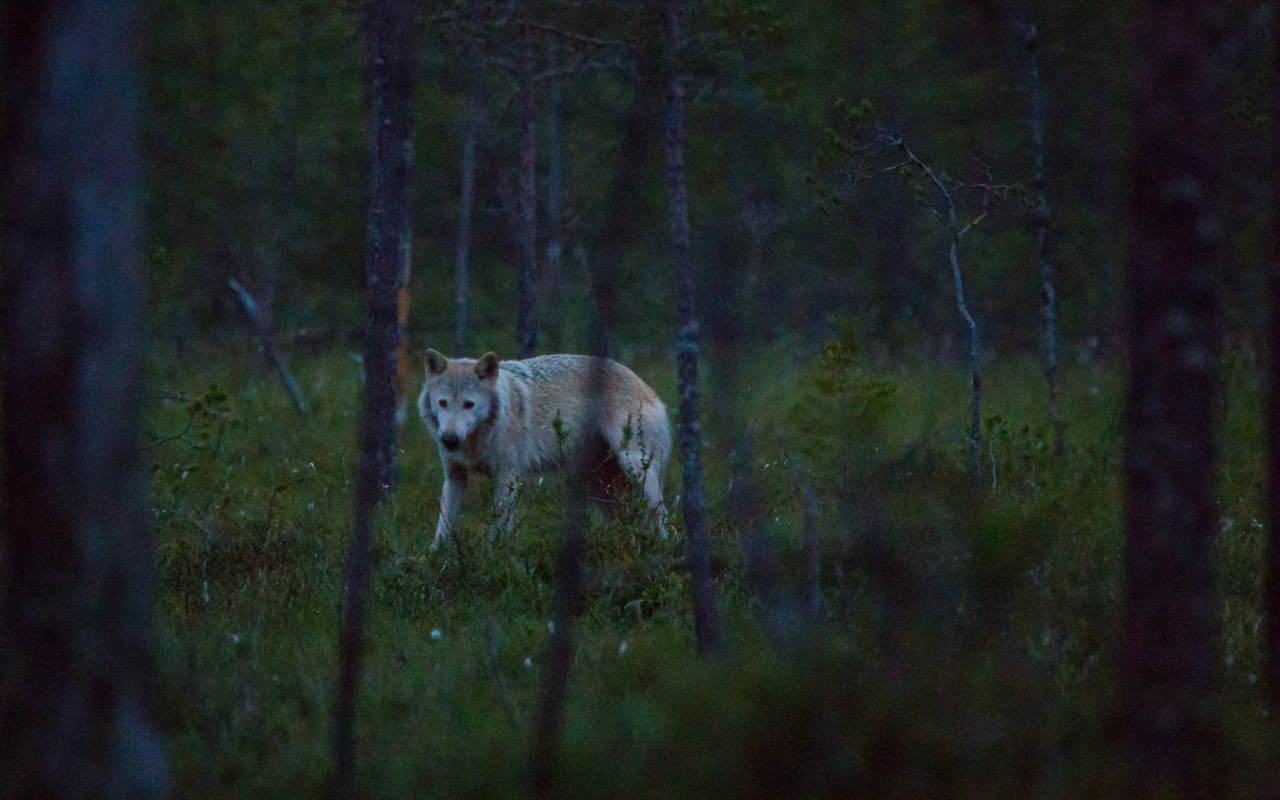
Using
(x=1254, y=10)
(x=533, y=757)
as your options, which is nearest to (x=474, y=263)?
(x=1254, y=10)

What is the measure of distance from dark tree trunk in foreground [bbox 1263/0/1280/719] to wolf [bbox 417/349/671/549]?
166 inches

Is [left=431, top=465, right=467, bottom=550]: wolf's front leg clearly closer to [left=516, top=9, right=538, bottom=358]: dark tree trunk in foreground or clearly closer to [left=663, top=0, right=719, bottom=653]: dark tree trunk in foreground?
[left=516, top=9, right=538, bottom=358]: dark tree trunk in foreground

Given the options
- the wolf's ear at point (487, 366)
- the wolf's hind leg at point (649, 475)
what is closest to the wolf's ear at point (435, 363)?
the wolf's ear at point (487, 366)

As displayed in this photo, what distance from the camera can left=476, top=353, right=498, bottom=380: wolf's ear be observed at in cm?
854

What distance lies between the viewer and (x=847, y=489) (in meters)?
6.43

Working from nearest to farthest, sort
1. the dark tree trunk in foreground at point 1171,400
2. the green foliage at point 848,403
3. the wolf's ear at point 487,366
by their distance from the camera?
the dark tree trunk in foreground at point 1171,400, the green foliage at point 848,403, the wolf's ear at point 487,366

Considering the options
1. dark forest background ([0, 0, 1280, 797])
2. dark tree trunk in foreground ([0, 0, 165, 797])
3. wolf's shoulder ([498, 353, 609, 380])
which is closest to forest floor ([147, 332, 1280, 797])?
dark forest background ([0, 0, 1280, 797])

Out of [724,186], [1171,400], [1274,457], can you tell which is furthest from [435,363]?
[724,186]

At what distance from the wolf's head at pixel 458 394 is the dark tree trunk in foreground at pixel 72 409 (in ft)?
16.8

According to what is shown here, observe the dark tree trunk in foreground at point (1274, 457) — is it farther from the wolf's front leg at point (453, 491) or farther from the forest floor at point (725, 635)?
the wolf's front leg at point (453, 491)

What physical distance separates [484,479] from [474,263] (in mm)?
12771

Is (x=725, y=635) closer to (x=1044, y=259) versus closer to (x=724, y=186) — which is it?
(x=1044, y=259)

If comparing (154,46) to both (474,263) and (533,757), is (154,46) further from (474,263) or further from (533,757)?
(533,757)

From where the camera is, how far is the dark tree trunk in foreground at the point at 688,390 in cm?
475
